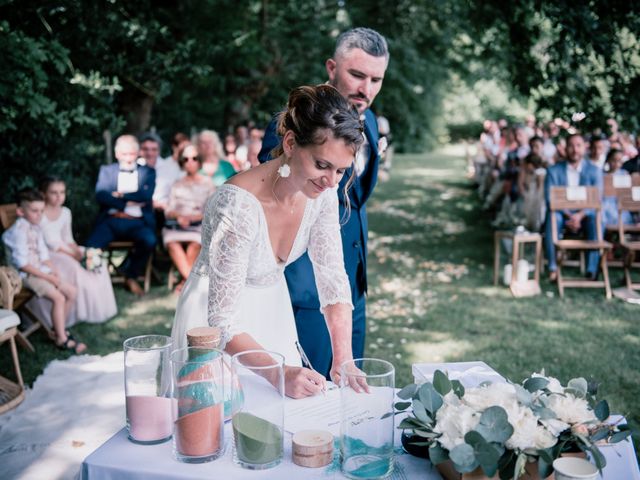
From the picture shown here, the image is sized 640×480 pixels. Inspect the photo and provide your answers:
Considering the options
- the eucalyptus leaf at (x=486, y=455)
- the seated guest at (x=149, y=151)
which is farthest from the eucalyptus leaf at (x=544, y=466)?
the seated guest at (x=149, y=151)

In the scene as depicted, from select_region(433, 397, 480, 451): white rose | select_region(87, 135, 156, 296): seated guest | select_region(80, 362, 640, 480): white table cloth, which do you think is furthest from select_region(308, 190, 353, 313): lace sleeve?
select_region(87, 135, 156, 296): seated guest

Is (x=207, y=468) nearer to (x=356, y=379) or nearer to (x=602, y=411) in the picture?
(x=356, y=379)

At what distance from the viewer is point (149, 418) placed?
1.65 metres

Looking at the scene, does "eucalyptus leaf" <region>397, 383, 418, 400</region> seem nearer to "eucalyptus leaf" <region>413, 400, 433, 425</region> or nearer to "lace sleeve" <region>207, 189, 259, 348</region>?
"eucalyptus leaf" <region>413, 400, 433, 425</region>

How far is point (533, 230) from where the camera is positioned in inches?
377

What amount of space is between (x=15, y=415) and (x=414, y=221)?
9.25 m

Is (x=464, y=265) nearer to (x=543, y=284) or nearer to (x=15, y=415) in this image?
(x=543, y=284)

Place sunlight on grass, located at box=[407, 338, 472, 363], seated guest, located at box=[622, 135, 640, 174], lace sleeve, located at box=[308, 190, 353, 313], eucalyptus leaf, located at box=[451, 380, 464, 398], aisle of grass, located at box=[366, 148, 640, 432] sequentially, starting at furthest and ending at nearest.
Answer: seated guest, located at box=[622, 135, 640, 174] < sunlight on grass, located at box=[407, 338, 472, 363] < aisle of grass, located at box=[366, 148, 640, 432] < lace sleeve, located at box=[308, 190, 353, 313] < eucalyptus leaf, located at box=[451, 380, 464, 398]

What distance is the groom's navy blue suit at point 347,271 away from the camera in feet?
9.63

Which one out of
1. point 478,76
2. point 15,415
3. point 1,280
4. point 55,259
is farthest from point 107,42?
point 478,76

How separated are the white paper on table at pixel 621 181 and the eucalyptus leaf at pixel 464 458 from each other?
276 inches

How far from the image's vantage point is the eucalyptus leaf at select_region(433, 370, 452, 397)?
5.30ft

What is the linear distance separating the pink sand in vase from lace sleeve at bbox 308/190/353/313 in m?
0.85

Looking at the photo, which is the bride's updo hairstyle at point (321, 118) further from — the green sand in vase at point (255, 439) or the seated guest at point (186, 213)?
the seated guest at point (186, 213)
